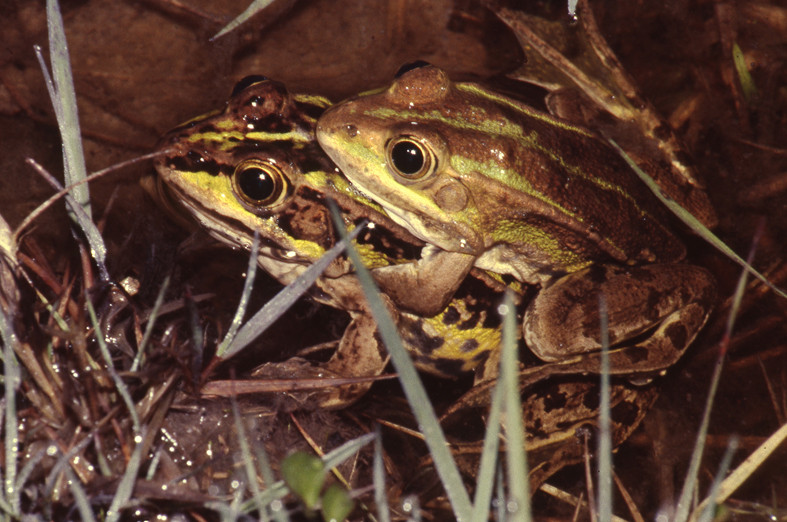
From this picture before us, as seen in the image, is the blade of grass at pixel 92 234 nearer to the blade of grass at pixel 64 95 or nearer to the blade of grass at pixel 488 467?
the blade of grass at pixel 64 95

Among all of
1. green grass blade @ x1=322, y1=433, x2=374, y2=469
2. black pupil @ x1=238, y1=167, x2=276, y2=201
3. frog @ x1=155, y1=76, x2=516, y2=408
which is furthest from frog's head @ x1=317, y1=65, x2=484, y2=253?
green grass blade @ x1=322, y1=433, x2=374, y2=469

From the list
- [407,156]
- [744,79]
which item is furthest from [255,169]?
[744,79]

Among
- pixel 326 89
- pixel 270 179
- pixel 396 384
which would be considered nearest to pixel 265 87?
pixel 270 179

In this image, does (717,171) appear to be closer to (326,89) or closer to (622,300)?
(622,300)

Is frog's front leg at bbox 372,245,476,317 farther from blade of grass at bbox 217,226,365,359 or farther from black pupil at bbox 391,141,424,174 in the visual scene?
blade of grass at bbox 217,226,365,359

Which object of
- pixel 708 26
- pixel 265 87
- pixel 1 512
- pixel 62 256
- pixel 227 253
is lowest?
pixel 1 512

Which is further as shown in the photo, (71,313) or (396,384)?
(396,384)

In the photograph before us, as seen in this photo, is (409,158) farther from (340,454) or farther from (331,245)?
(340,454)
